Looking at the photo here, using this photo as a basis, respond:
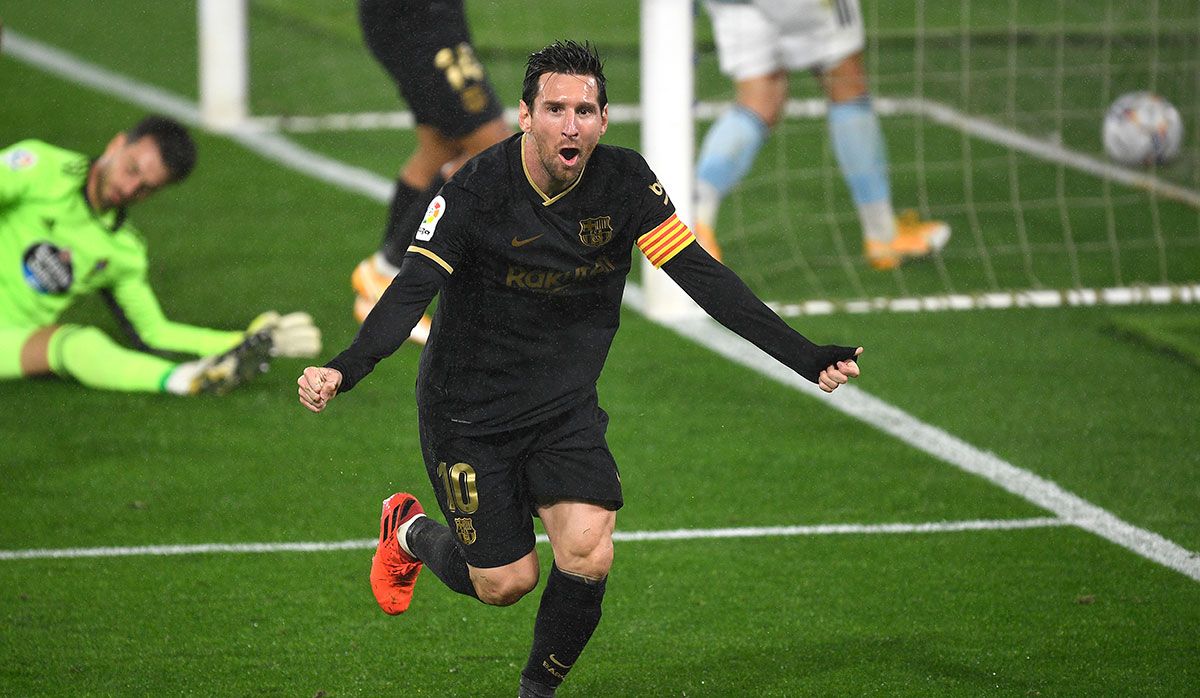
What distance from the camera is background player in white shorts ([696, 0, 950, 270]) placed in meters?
7.87

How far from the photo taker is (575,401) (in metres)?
3.87

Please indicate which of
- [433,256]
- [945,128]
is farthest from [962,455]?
[945,128]

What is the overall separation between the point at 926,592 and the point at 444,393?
1499mm

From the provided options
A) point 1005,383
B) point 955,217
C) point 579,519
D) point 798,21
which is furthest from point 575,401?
point 955,217

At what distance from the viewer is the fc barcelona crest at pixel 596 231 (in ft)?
12.2

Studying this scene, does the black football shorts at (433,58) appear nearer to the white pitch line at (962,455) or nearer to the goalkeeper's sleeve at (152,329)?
the goalkeeper's sleeve at (152,329)

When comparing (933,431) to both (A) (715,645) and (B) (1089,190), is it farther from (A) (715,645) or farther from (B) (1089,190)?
(B) (1089,190)

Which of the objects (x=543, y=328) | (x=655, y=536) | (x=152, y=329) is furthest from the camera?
(x=152, y=329)

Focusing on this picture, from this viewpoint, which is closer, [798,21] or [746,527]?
[746,527]

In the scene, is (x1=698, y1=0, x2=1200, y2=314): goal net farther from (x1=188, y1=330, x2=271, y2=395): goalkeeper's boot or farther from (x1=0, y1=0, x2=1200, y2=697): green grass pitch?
(x1=188, y1=330, x2=271, y2=395): goalkeeper's boot

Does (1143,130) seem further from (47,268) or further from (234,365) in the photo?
(47,268)

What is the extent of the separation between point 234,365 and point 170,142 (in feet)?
2.69

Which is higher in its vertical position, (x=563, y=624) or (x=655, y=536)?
(x=563, y=624)

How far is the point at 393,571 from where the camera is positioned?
168 inches
